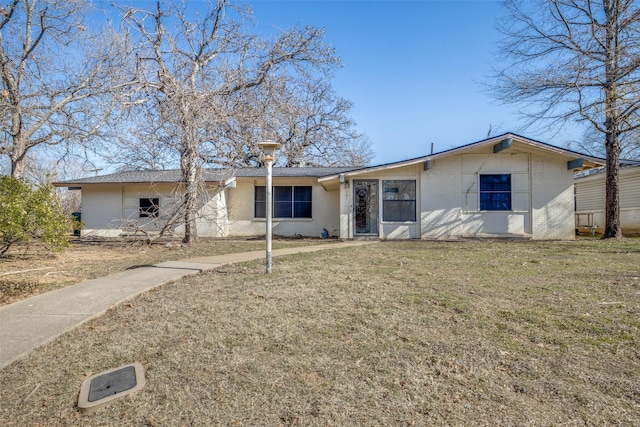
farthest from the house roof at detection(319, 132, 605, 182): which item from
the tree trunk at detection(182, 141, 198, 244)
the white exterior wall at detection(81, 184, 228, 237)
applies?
the white exterior wall at detection(81, 184, 228, 237)

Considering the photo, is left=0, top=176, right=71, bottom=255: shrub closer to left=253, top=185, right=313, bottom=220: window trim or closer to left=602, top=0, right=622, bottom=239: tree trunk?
left=253, top=185, right=313, bottom=220: window trim

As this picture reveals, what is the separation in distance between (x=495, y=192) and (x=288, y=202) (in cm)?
844

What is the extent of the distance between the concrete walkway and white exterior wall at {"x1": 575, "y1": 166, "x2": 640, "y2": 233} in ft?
57.8

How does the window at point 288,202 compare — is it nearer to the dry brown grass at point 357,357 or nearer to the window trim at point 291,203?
the window trim at point 291,203

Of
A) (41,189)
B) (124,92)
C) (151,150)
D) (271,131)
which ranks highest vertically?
(124,92)

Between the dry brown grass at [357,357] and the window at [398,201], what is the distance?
827 cm

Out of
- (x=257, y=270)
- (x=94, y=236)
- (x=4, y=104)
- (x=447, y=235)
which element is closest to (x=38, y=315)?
(x=257, y=270)

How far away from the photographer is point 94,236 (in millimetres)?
16781

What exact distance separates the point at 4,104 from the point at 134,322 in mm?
11260

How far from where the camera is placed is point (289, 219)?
16.5 meters

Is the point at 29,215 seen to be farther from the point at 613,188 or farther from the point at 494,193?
the point at 613,188

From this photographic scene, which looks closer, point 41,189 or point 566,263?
point 566,263

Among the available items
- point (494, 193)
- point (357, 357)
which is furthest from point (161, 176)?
point (357, 357)

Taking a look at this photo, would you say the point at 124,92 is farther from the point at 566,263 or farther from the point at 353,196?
the point at 566,263
